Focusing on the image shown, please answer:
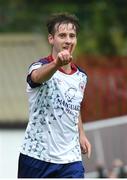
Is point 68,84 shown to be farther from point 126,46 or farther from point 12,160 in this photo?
point 126,46

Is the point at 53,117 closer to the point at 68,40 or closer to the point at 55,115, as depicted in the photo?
the point at 55,115

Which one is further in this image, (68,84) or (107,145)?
(107,145)

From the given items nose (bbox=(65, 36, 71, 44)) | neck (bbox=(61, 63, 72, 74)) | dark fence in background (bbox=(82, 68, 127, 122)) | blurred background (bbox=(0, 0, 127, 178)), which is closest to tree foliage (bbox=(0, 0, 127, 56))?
blurred background (bbox=(0, 0, 127, 178))

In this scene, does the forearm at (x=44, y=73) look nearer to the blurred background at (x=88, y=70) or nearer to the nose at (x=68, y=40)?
the nose at (x=68, y=40)

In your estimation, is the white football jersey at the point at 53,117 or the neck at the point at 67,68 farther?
the neck at the point at 67,68

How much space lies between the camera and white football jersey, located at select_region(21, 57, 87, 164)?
7668 millimetres

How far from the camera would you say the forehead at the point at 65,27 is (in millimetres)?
7688

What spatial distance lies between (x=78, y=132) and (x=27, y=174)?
Result: 484mm

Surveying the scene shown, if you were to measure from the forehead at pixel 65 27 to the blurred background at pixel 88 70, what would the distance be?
529 cm

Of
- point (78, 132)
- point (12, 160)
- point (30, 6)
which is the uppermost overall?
point (30, 6)

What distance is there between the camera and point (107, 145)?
46.5 ft

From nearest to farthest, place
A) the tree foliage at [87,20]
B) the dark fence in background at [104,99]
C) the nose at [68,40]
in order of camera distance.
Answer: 1. the nose at [68,40]
2. the dark fence in background at [104,99]
3. the tree foliage at [87,20]

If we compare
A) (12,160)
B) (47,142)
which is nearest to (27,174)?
(47,142)

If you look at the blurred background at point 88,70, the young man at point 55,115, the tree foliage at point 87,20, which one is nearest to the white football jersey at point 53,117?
the young man at point 55,115
